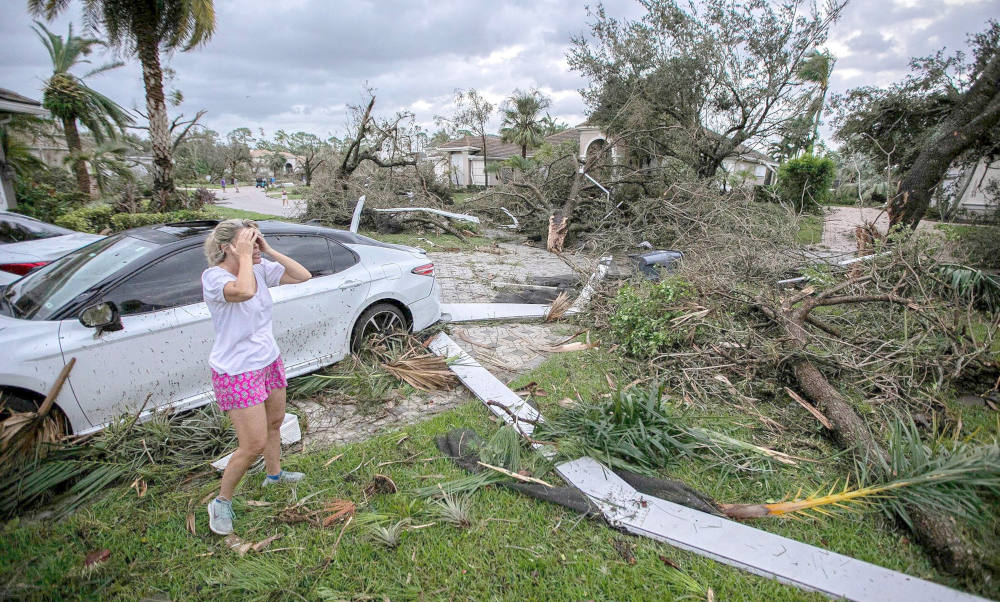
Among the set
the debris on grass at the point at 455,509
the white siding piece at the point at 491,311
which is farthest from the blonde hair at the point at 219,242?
the white siding piece at the point at 491,311

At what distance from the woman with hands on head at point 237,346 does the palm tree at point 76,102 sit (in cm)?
1839

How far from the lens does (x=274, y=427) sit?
297cm

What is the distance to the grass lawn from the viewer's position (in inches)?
92.0

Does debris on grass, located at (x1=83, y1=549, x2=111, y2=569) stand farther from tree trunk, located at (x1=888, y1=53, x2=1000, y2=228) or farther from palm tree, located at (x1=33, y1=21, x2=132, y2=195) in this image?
palm tree, located at (x1=33, y1=21, x2=132, y2=195)

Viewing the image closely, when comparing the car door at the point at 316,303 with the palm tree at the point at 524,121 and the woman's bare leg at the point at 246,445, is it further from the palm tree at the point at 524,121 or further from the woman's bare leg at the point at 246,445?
the palm tree at the point at 524,121

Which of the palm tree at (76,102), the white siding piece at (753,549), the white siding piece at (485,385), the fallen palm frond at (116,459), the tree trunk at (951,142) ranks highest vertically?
the palm tree at (76,102)

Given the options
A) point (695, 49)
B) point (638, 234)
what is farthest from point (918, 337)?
point (695, 49)

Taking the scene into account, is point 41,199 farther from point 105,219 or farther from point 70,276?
point 70,276

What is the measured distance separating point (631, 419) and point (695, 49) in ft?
46.6

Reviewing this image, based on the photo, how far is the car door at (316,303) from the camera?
4.11 m

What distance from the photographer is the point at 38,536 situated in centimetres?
254

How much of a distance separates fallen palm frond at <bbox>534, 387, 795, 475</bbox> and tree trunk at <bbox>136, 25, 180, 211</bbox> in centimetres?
1437

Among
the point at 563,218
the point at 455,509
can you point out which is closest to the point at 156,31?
the point at 563,218

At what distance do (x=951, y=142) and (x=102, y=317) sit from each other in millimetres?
13379
